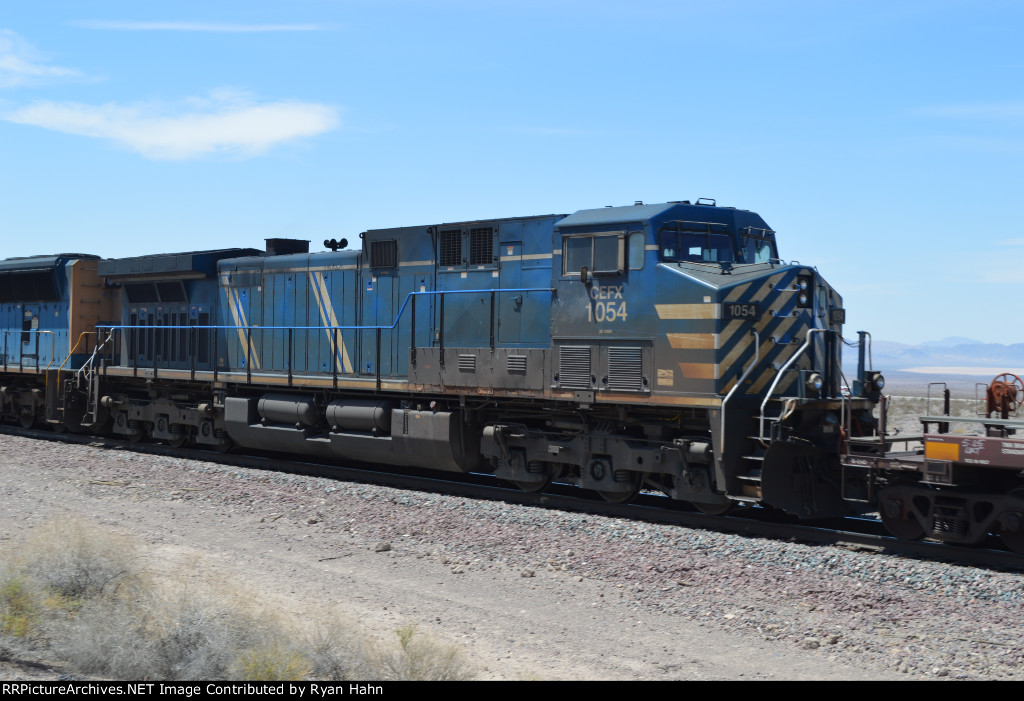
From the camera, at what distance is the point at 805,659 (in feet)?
22.2

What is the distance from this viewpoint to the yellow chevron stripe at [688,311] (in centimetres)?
1101

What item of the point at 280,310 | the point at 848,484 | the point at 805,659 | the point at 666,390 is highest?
the point at 280,310

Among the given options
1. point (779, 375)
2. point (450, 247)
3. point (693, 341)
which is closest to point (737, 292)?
point (693, 341)

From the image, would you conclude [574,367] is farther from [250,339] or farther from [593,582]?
[250,339]

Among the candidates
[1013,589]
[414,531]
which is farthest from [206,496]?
[1013,589]

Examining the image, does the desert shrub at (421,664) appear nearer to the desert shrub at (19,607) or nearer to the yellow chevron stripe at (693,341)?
the desert shrub at (19,607)

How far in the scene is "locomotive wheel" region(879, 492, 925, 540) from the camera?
400 inches

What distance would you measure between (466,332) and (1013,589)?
7834mm

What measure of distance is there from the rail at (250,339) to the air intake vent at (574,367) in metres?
0.94

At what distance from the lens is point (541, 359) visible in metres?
12.8

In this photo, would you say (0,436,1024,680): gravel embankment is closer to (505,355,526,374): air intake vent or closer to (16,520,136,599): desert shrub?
(16,520,136,599): desert shrub

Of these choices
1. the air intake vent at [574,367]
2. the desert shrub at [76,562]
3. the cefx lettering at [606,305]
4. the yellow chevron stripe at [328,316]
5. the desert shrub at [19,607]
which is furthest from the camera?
the yellow chevron stripe at [328,316]

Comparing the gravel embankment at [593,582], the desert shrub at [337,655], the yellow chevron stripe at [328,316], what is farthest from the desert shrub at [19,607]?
the yellow chevron stripe at [328,316]
